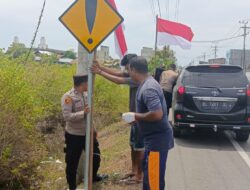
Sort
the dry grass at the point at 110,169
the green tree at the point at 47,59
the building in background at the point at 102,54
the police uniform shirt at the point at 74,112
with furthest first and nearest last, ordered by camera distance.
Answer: the green tree at the point at 47,59 < the building in background at the point at 102,54 < the dry grass at the point at 110,169 < the police uniform shirt at the point at 74,112

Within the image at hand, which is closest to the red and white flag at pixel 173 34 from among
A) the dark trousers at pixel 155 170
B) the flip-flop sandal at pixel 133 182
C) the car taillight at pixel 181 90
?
the car taillight at pixel 181 90

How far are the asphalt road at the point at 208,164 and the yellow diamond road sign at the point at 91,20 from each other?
2.78 m

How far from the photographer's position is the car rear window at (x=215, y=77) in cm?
872

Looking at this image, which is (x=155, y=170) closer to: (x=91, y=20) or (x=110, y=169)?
(x=91, y=20)

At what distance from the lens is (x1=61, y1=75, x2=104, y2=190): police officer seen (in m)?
5.25

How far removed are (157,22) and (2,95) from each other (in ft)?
40.8

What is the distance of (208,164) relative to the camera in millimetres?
7344

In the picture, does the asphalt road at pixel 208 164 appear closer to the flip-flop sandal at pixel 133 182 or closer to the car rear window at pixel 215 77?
the flip-flop sandal at pixel 133 182

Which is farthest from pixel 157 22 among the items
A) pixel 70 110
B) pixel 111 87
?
pixel 70 110

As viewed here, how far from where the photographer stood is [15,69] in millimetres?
6645

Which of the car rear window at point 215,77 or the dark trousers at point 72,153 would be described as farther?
the car rear window at point 215,77

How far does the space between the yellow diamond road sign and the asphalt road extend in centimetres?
278

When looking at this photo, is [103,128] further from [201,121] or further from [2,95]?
[2,95]

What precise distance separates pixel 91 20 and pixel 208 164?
4.14 meters
